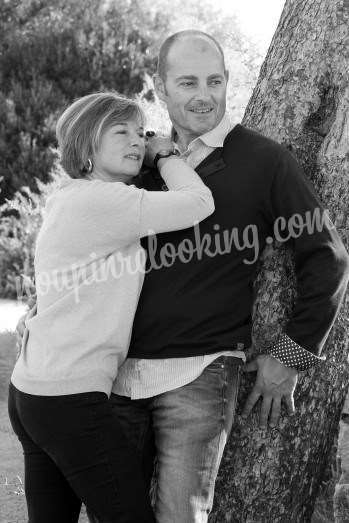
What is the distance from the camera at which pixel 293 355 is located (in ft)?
8.33

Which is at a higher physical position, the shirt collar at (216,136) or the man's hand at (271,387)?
the shirt collar at (216,136)

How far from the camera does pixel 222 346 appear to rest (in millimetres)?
2490

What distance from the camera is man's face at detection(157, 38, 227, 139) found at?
2785mm

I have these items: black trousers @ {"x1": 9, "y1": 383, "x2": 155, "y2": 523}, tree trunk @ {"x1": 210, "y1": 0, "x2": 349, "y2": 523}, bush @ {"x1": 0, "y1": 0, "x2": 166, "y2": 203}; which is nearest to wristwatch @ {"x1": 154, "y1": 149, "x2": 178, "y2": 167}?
tree trunk @ {"x1": 210, "y1": 0, "x2": 349, "y2": 523}

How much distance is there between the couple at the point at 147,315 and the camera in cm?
233

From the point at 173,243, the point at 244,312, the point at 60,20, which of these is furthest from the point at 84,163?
the point at 60,20

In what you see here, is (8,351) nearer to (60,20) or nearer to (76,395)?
(76,395)

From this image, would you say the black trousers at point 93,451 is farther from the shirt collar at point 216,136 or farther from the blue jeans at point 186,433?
the shirt collar at point 216,136

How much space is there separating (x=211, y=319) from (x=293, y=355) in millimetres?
307

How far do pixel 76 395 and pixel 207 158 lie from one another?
95cm

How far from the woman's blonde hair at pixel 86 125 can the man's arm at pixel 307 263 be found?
588 millimetres

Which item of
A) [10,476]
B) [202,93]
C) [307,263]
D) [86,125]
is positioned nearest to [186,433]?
[307,263]

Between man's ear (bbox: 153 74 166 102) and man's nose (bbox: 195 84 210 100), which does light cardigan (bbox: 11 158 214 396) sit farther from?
man's ear (bbox: 153 74 166 102)

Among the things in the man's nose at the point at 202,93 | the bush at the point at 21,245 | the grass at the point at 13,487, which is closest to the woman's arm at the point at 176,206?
the man's nose at the point at 202,93
